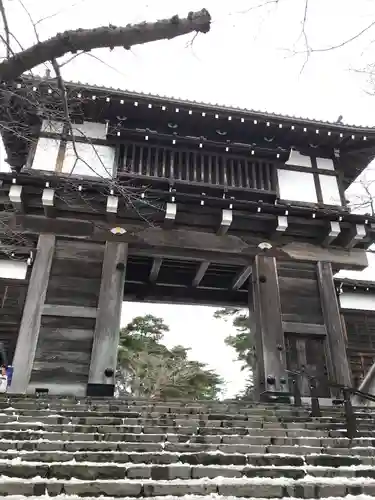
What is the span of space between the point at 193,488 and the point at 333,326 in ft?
23.6

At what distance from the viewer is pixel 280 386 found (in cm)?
874

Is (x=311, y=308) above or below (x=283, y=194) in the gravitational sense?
below

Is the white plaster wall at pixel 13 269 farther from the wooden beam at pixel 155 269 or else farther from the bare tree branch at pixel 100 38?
the bare tree branch at pixel 100 38

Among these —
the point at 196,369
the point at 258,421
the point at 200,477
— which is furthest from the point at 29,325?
the point at 196,369

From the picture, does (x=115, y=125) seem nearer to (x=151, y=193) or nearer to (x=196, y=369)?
(x=151, y=193)

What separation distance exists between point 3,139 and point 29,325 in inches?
221

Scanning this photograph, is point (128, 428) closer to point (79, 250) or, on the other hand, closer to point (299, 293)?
point (79, 250)

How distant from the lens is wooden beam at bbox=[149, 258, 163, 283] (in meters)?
10.9

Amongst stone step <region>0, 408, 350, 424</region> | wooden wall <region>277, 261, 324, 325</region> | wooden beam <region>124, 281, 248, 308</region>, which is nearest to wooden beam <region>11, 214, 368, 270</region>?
wooden wall <region>277, 261, 324, 325</region>

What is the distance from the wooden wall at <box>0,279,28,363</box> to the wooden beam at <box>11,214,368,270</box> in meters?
1.41

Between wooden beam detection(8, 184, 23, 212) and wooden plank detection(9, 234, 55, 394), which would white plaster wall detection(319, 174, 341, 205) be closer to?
wooden plank detection(9, 234, 55, 394)

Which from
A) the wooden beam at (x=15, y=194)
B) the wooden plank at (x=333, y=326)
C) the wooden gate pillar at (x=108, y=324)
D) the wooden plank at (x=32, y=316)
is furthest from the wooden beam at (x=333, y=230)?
the wooden beam at (x=15, y=194)

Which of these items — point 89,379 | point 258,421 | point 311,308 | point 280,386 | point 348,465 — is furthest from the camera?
point 311,308

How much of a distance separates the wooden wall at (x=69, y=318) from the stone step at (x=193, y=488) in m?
5.24
